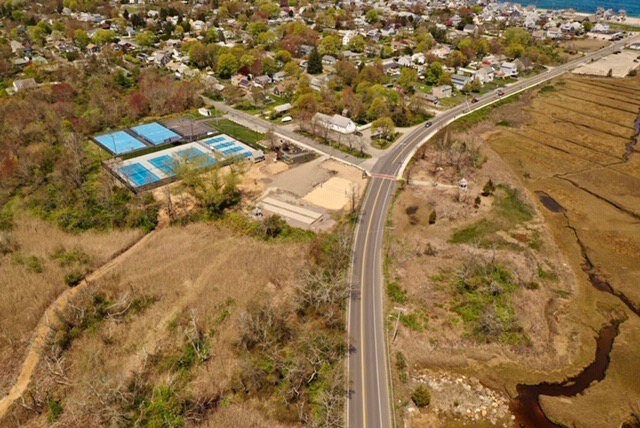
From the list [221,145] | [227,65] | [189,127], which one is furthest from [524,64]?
[189,127]

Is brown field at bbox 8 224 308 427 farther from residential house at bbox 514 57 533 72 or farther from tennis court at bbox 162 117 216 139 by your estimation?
residential house at bbox 514 57 533 72

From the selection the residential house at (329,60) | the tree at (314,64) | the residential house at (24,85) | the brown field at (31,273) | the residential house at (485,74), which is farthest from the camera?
the residential house at (329,60)

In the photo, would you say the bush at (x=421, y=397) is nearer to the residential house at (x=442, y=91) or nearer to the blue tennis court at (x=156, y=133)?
the blue tennis court at (x=156, y=133)

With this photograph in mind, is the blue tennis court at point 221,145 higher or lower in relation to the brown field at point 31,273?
higher

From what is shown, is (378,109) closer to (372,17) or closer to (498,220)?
(498,220)

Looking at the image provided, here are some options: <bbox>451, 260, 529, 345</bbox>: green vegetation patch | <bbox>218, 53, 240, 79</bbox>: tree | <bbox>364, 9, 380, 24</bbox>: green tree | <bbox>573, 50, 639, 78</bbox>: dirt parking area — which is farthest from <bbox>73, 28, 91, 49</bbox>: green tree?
<bbox>573, 50, 639, 78</bbox>: dirt parking area

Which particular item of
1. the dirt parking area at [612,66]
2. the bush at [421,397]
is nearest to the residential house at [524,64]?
the dirt parking area at [612,66]
